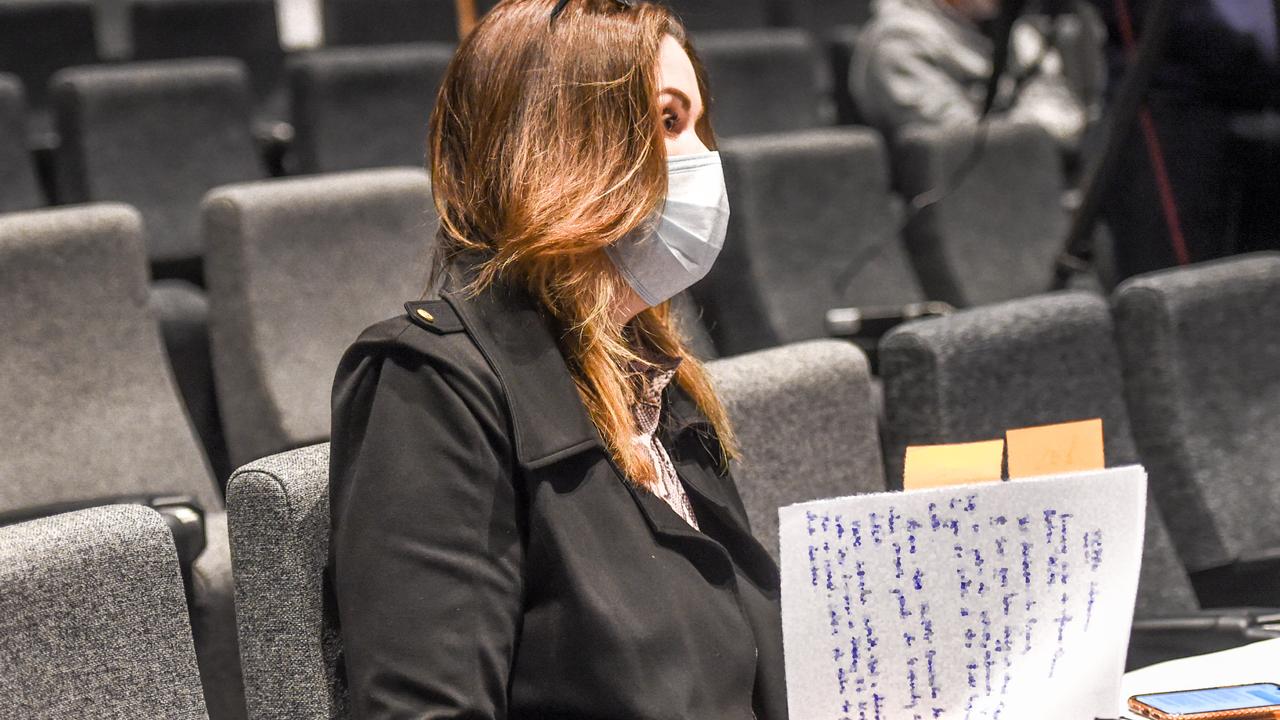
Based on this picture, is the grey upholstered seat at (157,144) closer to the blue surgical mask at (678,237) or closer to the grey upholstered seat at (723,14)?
the grey upholstered seat at (723,14)

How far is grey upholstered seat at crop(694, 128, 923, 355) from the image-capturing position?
2.57 metres

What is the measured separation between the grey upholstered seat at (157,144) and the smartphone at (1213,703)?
1.99m

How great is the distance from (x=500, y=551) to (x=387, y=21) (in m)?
2.78

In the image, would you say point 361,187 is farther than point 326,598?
Yes

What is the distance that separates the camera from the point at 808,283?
8.77 ft

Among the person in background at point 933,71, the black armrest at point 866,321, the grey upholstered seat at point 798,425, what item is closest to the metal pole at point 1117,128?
the black armrest at point 866,321

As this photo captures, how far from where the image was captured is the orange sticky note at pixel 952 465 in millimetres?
869

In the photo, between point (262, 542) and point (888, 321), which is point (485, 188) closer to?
point (262, 542)

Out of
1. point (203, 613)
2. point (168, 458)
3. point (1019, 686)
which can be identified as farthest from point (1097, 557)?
point (168, 458)

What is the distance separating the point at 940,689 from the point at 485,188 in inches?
17.5

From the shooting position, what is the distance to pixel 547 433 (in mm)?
907

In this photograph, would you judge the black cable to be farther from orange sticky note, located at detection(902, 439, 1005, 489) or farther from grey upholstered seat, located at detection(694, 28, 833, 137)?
orange sticky note, located at detection(902, 439, 1005, 489)

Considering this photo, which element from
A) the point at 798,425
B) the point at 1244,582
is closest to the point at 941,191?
the point at 1244,582

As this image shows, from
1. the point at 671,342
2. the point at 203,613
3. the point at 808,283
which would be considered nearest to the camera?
the point at 671,342
